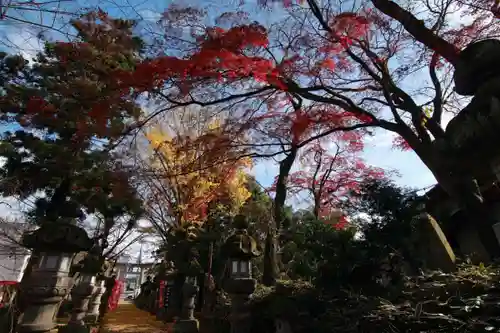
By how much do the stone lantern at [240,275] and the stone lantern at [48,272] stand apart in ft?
8.34

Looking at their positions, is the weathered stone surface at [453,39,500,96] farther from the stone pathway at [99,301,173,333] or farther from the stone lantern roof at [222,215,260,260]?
the stone pathway at [99,301,173,333]

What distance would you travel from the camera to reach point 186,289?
899 cm

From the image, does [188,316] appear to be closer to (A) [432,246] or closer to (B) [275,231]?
(B) [275,231]

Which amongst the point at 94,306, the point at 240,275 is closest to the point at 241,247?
the point at 240,275

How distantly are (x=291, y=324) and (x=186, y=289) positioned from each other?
224 inches

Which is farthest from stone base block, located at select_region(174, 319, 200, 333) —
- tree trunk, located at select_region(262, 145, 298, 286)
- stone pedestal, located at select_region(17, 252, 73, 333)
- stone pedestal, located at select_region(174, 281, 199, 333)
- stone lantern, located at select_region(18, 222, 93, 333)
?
stone pedestal, located at select_region(17, 252, 73, 333)

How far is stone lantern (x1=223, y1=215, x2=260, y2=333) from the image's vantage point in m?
5.00

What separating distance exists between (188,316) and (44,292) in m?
5.31

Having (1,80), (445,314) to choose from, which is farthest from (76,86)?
(445,314)

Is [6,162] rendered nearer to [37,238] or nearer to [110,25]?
[37,238]

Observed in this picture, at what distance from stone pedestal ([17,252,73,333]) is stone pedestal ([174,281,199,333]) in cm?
465

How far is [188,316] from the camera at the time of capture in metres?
8.73

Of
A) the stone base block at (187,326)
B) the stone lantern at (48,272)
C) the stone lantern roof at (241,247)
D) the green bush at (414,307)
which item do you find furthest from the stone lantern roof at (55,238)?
the stone base block at (187,326)

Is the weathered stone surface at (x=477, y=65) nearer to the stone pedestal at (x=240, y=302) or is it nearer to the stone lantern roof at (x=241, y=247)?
the stone lantern roof at (x=241, y=247)
